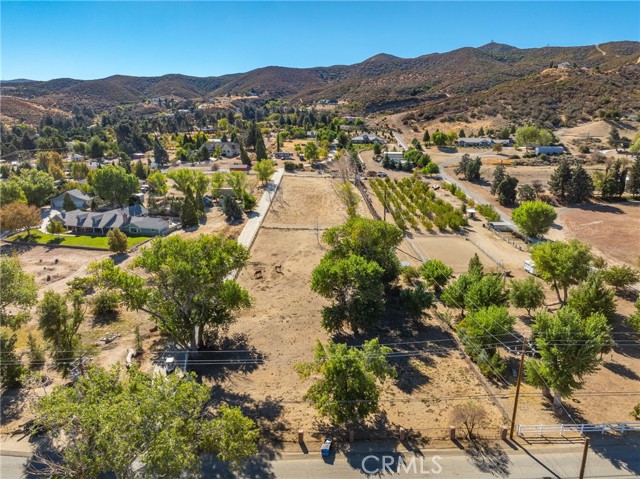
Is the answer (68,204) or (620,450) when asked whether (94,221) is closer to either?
(68,204)

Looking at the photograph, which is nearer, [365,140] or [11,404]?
[11,404]

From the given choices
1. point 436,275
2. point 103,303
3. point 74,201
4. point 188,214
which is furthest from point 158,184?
point 436,275

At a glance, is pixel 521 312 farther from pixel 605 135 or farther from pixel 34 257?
pixel 605 135

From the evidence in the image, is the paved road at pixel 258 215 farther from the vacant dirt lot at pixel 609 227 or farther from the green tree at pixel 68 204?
the vacant dirt lot at pixel 609 227

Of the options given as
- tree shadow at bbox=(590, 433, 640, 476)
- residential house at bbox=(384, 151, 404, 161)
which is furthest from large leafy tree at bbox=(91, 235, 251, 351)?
residential house at bbox=(384, 151, 404, 161)

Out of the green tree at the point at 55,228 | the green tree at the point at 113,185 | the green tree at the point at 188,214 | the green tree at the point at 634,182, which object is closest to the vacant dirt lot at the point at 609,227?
the green tree at the point at 634,182

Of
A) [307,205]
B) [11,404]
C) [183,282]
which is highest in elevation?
[183,282]
